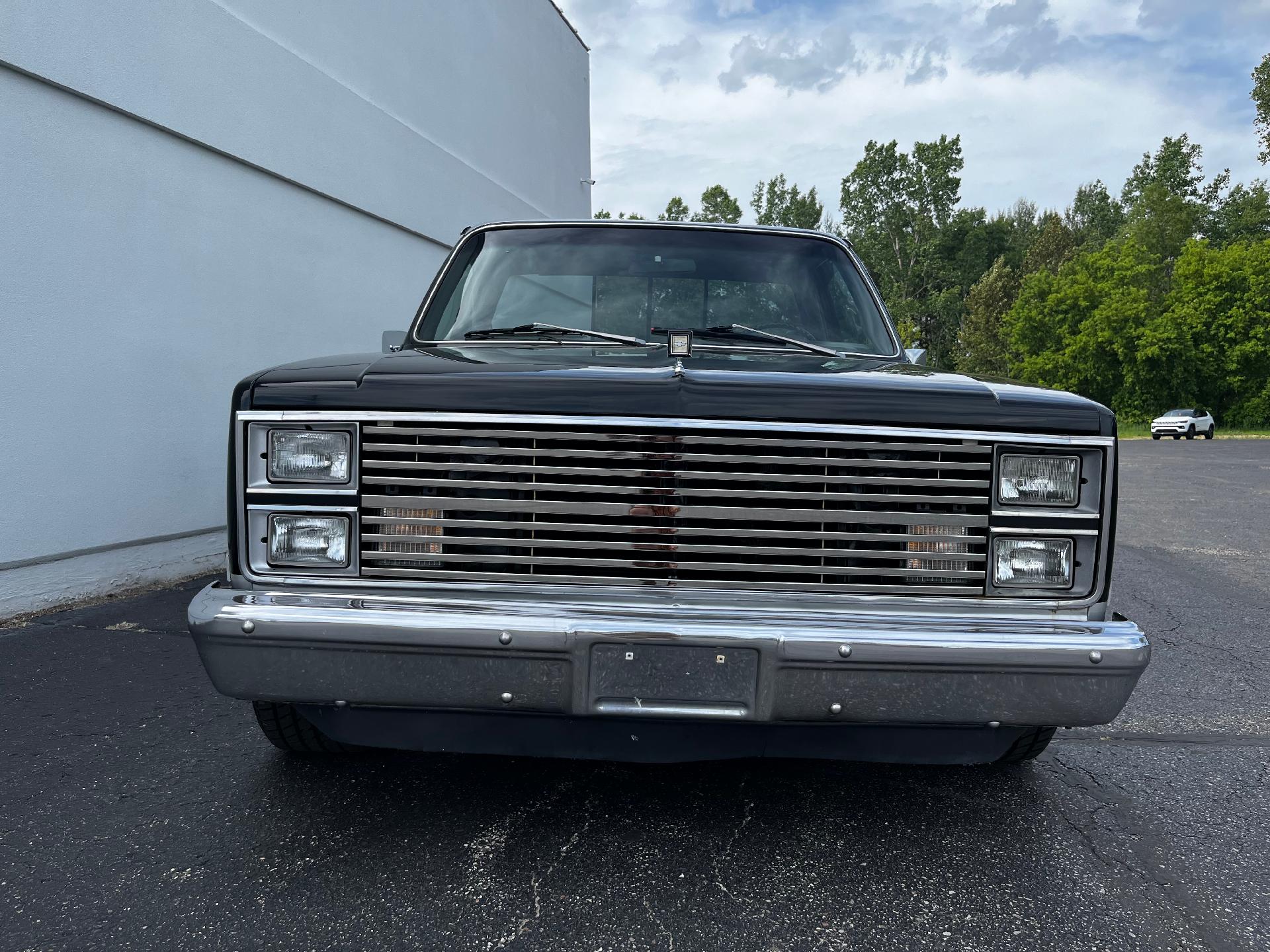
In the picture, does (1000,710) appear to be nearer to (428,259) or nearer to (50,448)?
(50,448)

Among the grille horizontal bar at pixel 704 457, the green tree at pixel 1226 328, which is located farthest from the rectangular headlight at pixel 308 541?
the green tree at pixel 1226 328

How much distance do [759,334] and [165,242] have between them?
160 inches

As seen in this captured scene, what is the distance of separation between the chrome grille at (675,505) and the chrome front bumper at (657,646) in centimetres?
14

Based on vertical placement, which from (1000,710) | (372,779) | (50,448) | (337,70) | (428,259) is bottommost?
(372,779)

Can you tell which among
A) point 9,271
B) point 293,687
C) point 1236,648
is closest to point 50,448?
point 9,271

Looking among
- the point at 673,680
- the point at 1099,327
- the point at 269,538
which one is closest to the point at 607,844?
the point at 673,680

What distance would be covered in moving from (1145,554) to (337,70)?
24.6 feet

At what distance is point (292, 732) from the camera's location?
2629 mm

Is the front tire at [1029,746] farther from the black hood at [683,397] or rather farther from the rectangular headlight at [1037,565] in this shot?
the black hood at [683,397]

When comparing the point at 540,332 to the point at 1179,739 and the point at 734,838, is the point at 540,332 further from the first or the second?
the point at 1179,739

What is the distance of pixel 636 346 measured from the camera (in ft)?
9.36

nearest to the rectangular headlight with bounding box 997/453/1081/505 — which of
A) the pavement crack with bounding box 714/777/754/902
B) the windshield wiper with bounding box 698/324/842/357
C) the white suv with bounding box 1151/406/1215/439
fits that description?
the windshield wiper with bounding box 698/324/842/357

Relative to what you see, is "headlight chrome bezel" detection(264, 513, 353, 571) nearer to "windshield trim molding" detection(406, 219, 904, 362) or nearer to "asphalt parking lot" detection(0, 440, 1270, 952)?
"asphalt parking lot" detection(0, 440, 1270, 952)

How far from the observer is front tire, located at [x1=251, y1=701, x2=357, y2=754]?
255cm
